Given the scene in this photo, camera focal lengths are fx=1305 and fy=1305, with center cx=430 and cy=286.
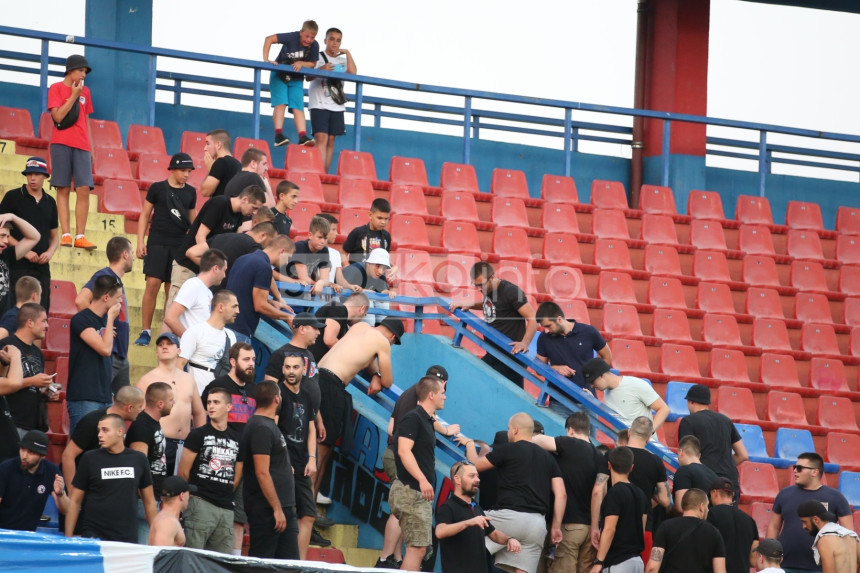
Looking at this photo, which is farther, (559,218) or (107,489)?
(559,218)

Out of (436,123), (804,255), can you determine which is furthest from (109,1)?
(804,255)

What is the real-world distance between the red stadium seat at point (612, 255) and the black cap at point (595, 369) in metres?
3.34

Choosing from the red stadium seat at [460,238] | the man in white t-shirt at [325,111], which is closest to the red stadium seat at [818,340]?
the red stadium seat at [460,238]

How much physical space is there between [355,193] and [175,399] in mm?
5244

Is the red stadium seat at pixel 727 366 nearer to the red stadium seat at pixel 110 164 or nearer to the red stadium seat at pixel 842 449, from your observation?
the red stadium seat at pixel 842 449

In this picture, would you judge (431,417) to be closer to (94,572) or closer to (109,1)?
(94,572)

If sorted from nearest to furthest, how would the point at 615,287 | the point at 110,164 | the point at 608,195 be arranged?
the point at 110,164 → the point at 615,287 → the point at 608,195

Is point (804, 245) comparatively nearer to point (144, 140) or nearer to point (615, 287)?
point (615, 287)

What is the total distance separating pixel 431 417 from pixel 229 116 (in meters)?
7.12

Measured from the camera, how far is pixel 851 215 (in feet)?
49.3

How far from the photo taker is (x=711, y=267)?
1359cm

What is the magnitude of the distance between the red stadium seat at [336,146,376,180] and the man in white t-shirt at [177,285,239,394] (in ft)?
16.5

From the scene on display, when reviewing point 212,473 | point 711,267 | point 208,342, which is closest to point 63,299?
point 208,342

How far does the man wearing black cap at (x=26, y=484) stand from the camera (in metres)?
7.05
